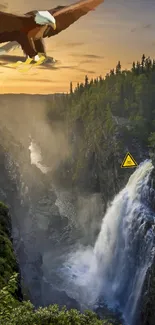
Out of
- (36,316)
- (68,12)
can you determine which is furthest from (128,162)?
(36,316)

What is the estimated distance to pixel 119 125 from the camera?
48969 mm

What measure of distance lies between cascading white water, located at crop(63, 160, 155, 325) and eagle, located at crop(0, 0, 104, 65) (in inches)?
1055

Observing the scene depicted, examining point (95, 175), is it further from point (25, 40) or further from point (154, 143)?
point (25, 40)

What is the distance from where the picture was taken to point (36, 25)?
8.29 m

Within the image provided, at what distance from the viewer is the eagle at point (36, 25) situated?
7941 millimetres

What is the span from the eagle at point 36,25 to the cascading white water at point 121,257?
87.9 ft

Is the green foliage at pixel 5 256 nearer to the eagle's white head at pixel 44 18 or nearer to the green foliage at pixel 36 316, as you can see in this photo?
the green foliage at pixel 36 316

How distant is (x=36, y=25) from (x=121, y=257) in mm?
32202

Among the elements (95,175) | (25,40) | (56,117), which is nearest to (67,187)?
(95,175)

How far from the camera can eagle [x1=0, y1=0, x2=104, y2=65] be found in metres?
7.94

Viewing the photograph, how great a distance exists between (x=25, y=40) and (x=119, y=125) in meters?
41.0

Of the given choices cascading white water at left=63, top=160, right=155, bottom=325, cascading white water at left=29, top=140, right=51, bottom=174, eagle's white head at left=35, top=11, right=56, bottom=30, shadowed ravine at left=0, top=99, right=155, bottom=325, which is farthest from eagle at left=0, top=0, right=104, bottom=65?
cascading white water at left=29, top=140, right=51, bottom=174

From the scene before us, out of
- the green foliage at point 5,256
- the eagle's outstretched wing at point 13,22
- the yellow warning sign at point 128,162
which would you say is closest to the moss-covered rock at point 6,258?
the green foliage at point 5,256

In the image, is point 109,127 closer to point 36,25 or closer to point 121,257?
point 121,257
